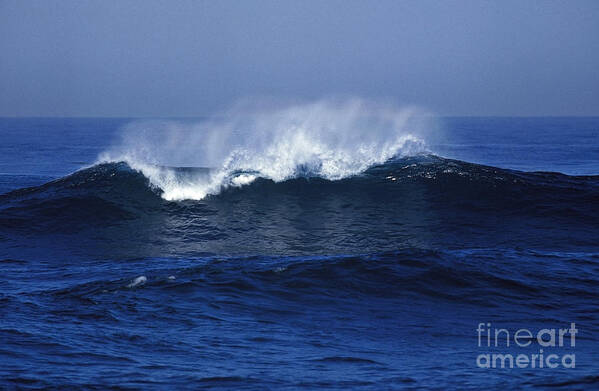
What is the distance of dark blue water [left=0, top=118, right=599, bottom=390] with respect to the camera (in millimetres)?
7148

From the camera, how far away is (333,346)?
8023 millimetres

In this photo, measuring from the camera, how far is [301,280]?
11.1 metres

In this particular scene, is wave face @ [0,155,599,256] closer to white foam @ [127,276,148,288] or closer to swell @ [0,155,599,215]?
swell @ [0,155,599,215]

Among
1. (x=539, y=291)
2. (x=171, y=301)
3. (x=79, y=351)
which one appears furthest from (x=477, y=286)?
(x=79, y=351)

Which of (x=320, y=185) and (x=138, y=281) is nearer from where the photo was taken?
(x=138, y=281)

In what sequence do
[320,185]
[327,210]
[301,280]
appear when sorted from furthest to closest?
[320,185] → [327,210] → [301,280]

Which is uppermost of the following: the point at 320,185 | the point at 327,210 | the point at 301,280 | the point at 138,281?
the point at 320,185

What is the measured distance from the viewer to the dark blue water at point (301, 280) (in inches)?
281

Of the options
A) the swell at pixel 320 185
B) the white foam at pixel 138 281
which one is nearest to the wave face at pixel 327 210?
the swell at pixel 320 185

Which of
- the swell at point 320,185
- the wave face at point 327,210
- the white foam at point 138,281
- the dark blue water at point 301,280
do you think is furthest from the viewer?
the swell at point 320,185

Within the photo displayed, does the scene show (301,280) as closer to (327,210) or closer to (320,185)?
(327,210)

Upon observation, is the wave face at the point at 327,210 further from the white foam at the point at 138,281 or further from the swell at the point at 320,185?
the white foam at the point at 138,281

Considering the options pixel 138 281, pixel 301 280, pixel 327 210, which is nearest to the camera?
pixel 138 281

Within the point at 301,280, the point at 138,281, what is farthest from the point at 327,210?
the point at 138,281
